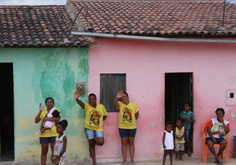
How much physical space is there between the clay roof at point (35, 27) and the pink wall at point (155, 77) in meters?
0.99

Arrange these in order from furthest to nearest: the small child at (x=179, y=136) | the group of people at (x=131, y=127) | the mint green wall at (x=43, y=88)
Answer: the small child at (x=179, y=136) < the mint green wall at (x=43, y=88) < the group of people at (x=131, y=127)

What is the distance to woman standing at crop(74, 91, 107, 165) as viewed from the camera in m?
7.23

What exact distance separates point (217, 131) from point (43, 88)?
4.81 meters

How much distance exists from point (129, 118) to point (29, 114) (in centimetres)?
262

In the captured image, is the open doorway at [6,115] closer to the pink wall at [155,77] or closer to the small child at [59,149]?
the small child at [59,149]

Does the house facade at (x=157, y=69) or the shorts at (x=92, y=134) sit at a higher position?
the house facade at (x=157, y=69)

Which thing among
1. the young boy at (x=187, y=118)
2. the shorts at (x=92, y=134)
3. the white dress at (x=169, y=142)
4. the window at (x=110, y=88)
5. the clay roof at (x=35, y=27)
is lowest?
the white dress at (x=169, y=142)

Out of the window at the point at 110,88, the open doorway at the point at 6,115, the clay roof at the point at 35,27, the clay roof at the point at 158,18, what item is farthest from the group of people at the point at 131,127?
the open doorway at the point at 6,115

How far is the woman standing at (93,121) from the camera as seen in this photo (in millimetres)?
7227

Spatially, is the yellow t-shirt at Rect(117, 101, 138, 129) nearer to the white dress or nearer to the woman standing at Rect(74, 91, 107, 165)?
the woman standing at Rect(74, 91, 107, 165)

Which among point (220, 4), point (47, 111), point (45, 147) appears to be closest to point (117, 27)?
point (47, 111)

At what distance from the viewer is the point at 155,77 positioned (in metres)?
8.00

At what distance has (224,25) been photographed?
27.0 ft

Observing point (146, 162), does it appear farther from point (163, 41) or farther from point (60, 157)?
point (163, 41)
